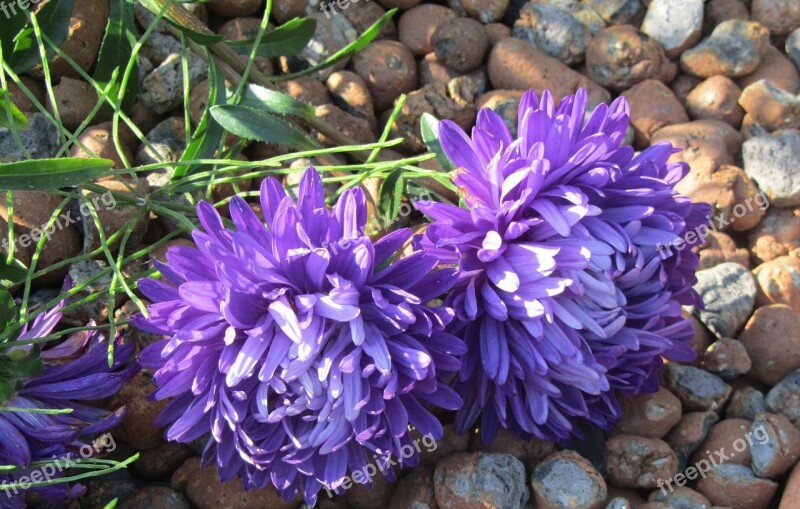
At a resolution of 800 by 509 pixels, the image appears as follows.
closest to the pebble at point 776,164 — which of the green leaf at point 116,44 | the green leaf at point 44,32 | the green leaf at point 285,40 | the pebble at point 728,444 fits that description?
the pebble at point 728,444

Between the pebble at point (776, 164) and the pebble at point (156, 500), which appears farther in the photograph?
the pebble at point (776, 164)

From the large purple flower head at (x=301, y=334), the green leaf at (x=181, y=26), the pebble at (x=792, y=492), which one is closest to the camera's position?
the large purple flower head at (x=301, y=334)

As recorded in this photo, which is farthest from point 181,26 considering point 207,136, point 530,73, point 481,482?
point 481,482

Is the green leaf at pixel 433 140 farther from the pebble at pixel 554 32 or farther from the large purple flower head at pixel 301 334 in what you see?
the pebble at pixel 554 32

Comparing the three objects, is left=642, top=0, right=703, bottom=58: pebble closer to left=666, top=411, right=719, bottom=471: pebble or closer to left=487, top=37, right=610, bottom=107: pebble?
left=487, top=37, right=610, bottom=107: pebble

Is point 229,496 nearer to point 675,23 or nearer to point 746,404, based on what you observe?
point 746,404

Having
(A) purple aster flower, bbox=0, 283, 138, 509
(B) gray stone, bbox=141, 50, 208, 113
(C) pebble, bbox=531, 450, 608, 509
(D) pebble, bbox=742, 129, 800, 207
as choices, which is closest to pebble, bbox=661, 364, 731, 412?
(C) pebble, bbox=531, 450, 608, 509
